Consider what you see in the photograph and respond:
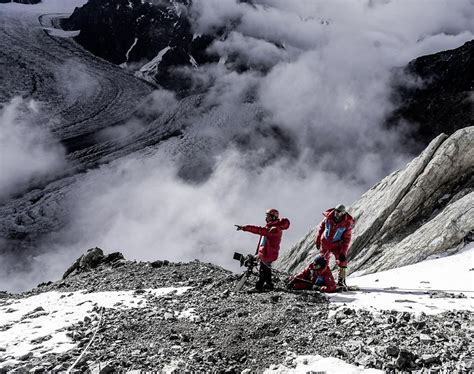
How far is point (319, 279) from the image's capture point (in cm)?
834

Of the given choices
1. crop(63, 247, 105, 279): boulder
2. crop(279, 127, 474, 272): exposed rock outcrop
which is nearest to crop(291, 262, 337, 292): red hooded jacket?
crop(279, 127, 474, 272): exposed rock outcrop

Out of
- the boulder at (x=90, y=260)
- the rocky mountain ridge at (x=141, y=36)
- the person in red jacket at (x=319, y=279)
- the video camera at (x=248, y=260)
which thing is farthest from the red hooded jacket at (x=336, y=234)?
the rocky mountain ridge at (x=141, y=36)

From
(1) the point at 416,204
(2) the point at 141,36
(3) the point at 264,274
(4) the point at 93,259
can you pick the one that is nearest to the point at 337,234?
(3) the point at 264,274

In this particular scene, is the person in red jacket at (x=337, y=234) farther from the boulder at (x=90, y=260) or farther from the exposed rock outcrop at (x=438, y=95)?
the exposed rock outcrop at (x=438, y=95)

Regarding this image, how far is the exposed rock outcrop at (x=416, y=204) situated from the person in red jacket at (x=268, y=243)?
7.22 m

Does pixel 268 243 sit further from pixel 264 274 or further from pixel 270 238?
pixel 264 274

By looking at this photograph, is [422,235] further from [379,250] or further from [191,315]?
[191,315]

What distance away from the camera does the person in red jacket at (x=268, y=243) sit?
8.40m

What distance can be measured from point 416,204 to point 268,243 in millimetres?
10762

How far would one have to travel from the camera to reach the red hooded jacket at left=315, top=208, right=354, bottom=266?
8.84m

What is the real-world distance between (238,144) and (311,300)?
100m

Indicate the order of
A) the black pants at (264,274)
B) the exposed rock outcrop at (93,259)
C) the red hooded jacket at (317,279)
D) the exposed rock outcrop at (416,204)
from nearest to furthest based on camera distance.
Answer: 1. the red hooded jacket at (317,279)
2. the black pants at (264,274)
3. the exposed rock outcrop at (93,259)
4. the exposed rock outcrop at (416,204)

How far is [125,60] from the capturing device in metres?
104

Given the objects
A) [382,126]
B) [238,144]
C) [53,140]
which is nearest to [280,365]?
[53,140]
